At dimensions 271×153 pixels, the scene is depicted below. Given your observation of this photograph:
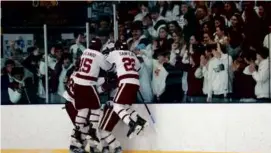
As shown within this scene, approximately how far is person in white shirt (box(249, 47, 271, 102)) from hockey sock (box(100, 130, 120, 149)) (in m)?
1.26

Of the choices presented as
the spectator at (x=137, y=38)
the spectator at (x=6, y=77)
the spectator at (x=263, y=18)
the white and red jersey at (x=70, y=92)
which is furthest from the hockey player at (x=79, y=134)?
the spectator at (x=263, y=18)

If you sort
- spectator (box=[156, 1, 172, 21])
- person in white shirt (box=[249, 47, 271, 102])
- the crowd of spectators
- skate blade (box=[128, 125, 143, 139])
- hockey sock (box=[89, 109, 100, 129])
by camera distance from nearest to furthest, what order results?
skate blade (box=[128, 125, 143, 139])
hockey sock (box=[89, 109, 100, 129])
person in white shirt (box=[249, 47, 271, 102])
the crowd of spectators
spectator (box=[156, 1, 172, 21])

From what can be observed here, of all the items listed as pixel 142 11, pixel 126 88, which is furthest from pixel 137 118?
pixel 142 11

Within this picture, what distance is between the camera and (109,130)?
4.93m

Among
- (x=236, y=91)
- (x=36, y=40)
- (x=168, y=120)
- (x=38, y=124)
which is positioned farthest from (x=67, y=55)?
(x=236, y=91)

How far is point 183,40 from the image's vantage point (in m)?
5.54

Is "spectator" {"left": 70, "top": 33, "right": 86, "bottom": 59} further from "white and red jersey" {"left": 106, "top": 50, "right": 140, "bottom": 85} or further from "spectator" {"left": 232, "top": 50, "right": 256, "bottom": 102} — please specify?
"spectator" {"left": 232, "top": 50, "right": 256, "bottom": 102}

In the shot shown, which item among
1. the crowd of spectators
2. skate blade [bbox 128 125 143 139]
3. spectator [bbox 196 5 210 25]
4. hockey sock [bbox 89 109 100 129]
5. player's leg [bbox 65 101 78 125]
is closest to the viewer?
skate blade [bbox 128 125 143 139]

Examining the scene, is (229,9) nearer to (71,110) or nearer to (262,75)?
(262,75)

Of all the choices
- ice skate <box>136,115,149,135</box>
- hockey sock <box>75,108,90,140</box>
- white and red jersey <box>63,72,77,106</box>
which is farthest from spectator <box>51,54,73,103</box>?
ice skate <box>136,115,149,135</box>

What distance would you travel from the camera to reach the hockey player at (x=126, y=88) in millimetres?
4793

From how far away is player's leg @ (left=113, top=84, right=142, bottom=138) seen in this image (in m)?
4.78

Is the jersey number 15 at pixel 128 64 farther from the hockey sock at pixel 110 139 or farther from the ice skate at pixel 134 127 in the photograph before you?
the hockey sock at pixel 110 139

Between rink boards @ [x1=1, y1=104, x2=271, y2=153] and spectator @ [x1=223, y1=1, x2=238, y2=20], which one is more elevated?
spectator @ [x1=223, y1=1, x2=238, y2=20]
